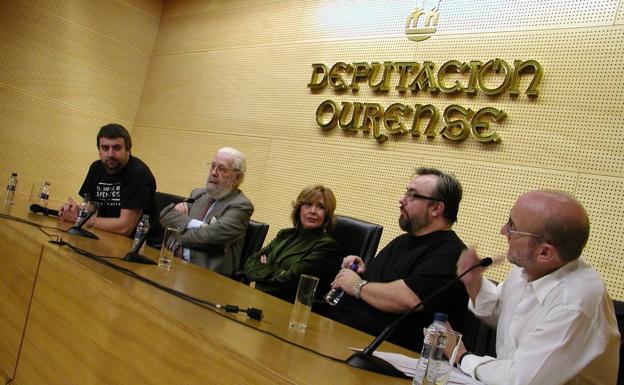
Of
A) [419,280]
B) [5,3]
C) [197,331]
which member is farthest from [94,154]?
[197,331]

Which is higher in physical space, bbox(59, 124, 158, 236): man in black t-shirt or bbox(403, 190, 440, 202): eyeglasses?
bbox(403, 190, 440, 202): eyeglasses

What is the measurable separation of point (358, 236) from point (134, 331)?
2.00 meters

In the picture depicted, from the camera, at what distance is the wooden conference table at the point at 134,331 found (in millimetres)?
1385

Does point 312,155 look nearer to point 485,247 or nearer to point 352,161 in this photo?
point 352,161

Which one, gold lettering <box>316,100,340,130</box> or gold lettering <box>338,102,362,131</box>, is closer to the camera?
gold lettering <box>338,102,362,131</box>

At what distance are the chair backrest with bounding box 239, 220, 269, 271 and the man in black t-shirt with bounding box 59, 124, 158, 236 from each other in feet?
2.10

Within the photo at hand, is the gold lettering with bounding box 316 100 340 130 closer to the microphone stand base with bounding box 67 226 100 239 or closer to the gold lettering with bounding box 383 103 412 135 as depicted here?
the gold lettering with bounding box 383 103 412 135

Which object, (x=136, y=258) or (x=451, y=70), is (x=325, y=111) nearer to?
(x=451, y=70)

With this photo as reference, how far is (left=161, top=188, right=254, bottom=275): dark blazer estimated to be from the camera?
379cm

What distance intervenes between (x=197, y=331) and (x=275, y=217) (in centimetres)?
357

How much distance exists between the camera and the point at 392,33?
15.2 ft

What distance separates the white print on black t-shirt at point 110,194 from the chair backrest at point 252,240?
0.86 meters

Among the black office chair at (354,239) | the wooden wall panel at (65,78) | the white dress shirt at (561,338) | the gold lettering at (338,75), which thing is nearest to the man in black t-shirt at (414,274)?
the black office chair at (354,239)

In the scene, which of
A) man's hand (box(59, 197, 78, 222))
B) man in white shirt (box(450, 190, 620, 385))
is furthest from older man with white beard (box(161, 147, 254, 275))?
man in white shirt (box(450, 190, 620, 385))
